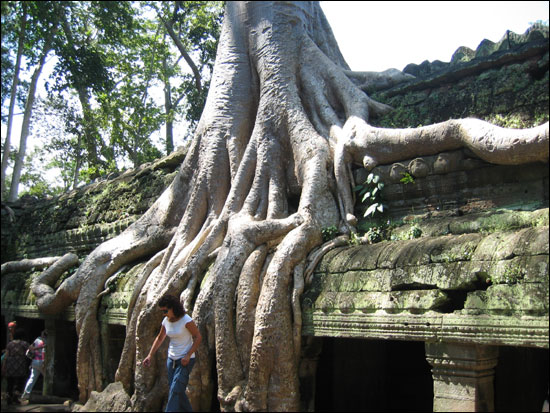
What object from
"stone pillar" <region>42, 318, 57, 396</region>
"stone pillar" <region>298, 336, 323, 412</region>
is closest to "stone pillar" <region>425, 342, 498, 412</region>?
"stone pillar" <region>298, 336, 323, 412</region>

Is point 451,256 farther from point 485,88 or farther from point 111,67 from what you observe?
point 111,67

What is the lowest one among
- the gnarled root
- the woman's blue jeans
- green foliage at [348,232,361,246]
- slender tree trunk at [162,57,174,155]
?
the woman's blue jeans

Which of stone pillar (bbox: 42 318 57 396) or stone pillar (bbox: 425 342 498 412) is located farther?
stone pillar (bbox: 42 318 57 396)

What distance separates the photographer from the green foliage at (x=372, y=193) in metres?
5.21

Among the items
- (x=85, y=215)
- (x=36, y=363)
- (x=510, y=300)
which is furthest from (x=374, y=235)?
(x=85, y=215)

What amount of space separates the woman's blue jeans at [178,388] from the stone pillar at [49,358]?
3.78 meters

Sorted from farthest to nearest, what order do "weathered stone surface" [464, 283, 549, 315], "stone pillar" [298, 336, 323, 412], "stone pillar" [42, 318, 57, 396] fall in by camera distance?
"stone pillar" [42, 318, 57, 396] < "stone pillar" [298, 336, 323, 412] < "weathered stone surface" [464, 283, 549, 315]

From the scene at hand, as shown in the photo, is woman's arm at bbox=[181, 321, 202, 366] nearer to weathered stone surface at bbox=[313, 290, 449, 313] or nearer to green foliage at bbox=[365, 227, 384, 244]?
weathered stone surface at bbox=[313, 290, 449, 313]

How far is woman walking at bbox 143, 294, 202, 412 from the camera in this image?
4.23 m

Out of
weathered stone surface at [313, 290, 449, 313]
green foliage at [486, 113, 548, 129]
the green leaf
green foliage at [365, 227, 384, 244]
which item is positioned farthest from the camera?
the green leaf

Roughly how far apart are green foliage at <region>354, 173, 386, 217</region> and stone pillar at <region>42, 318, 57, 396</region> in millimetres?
4572

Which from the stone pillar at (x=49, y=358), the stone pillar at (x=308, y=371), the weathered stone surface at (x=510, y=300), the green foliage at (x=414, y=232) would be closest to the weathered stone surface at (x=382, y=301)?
the weathered stone surface at (x=510, y=300)

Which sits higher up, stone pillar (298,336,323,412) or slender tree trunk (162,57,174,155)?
slender tree trunk (162,57,174,155)

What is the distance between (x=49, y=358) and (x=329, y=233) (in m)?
4.57
